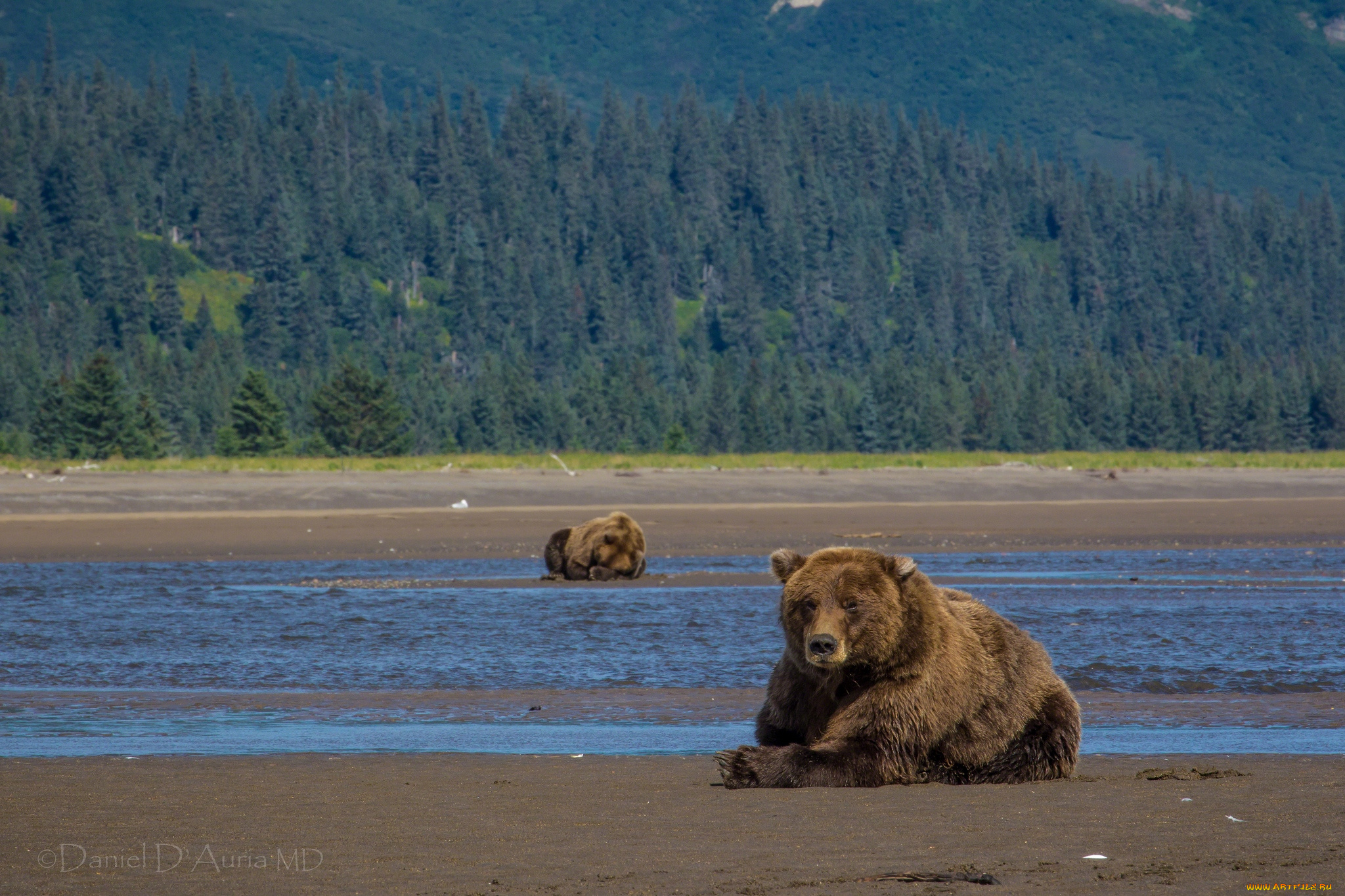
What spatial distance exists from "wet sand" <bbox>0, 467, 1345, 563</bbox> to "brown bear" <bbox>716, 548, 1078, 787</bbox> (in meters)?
17.9

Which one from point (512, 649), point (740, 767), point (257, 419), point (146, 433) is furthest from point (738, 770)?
point (146, 433)

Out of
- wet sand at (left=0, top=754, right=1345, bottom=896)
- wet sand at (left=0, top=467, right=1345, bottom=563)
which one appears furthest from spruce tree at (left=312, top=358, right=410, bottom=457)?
wet sand at (left=0, top=754, right=1345, bottom=896)

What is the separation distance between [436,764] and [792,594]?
2133 millimetres

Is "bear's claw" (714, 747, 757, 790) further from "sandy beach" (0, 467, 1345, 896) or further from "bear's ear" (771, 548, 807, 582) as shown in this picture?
"bear's ear" (771, 548, 807, 582)

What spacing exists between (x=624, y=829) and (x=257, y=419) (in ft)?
237

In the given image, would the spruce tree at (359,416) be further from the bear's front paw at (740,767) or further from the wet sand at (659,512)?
the bear's front paw at (740,767)

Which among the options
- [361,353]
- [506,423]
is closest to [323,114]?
[361,353]

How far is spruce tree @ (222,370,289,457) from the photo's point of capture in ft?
245

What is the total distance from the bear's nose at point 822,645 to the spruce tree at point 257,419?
229 ft

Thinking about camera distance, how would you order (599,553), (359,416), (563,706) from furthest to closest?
(359,416), (599,553), (563,706)

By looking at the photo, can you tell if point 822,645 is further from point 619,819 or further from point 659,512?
point 659,512

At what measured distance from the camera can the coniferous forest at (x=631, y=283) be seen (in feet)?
337

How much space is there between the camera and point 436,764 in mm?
8133

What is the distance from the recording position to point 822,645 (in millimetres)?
6926
